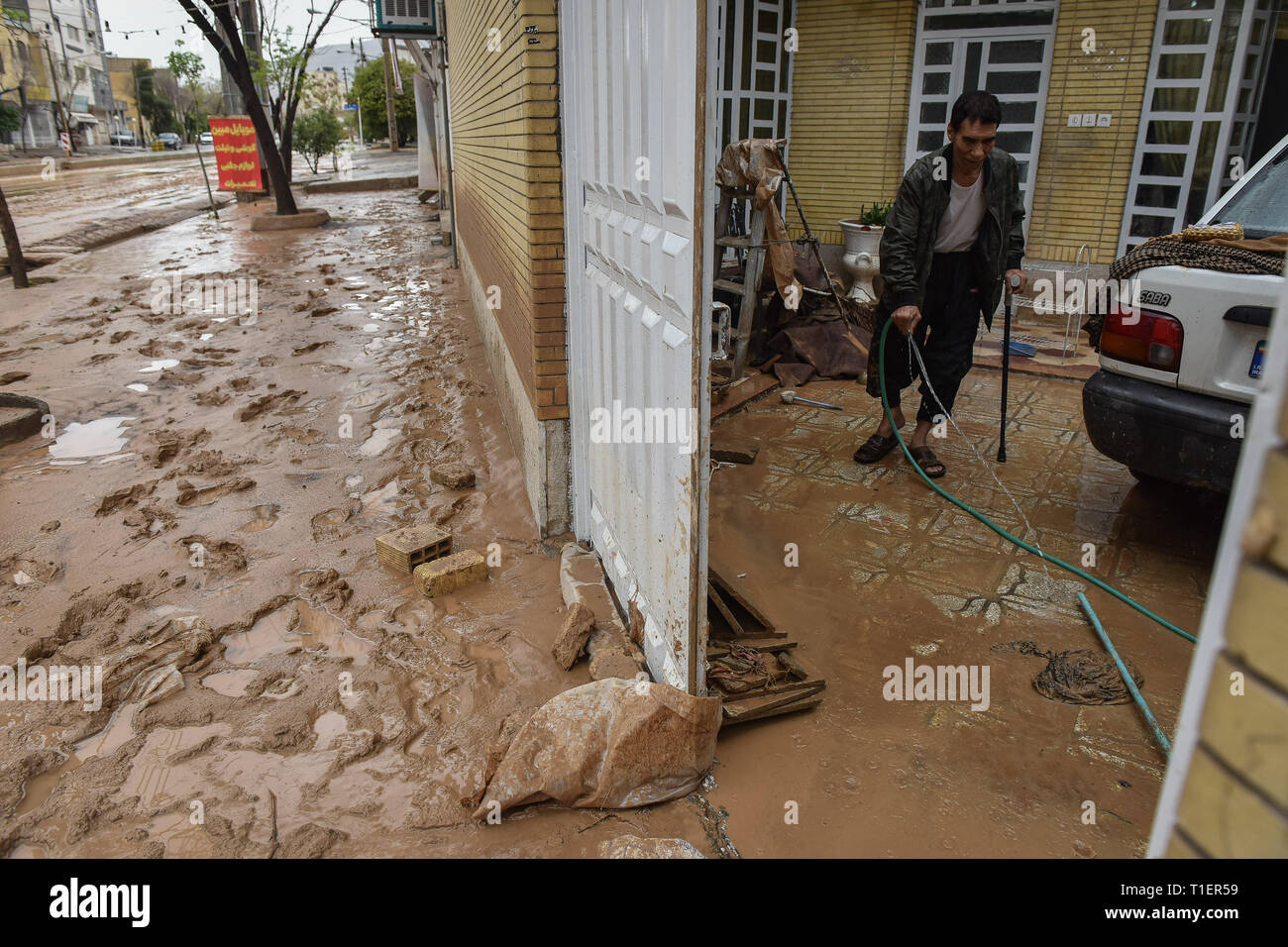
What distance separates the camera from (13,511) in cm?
503

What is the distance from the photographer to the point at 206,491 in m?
5.23

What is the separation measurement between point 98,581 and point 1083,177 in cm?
1001

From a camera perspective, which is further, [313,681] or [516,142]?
[516,142]

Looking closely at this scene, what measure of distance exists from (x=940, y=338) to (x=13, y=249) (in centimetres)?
1294

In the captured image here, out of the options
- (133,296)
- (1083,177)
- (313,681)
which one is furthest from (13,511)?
(1083,177)

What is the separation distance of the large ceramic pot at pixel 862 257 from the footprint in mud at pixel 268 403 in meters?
6.25

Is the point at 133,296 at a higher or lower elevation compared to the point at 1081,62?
lower

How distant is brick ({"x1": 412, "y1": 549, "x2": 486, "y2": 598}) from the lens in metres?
3.92

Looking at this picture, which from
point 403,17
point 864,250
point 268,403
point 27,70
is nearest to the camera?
point 268,403

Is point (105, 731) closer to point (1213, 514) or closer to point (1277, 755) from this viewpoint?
point (1277, 755)

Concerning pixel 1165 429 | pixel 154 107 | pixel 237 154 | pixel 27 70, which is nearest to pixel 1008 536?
pixel 1165 429

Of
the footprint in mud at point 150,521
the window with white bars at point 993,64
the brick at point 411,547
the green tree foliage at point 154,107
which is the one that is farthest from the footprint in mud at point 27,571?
the green tree foliage at point 154,107

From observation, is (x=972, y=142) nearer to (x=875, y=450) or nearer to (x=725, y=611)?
(x=875, y=450)

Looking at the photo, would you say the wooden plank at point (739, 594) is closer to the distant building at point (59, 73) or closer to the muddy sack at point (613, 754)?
the muddy sack at point (613, 754)
